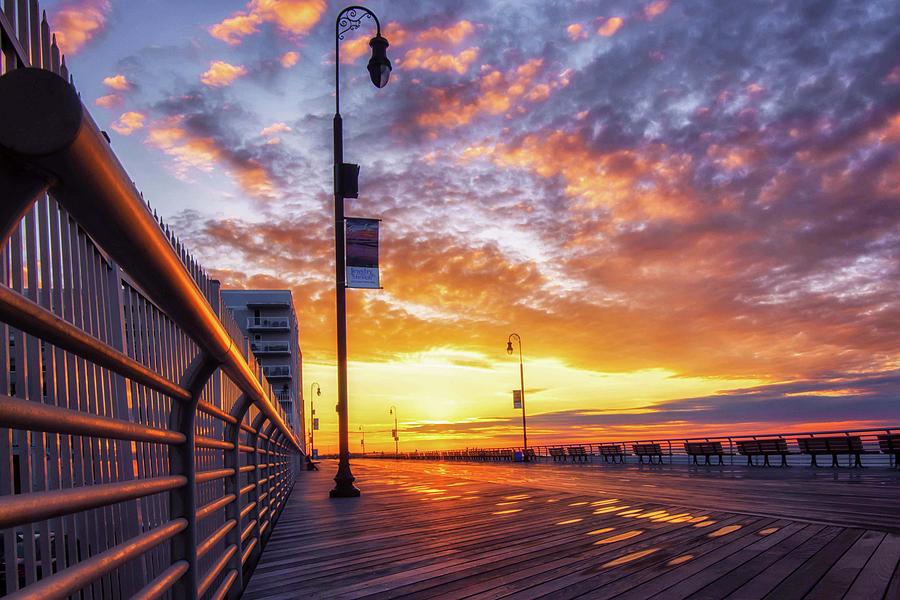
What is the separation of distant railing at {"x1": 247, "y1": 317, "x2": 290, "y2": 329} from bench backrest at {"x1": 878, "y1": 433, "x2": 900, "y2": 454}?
289 ft

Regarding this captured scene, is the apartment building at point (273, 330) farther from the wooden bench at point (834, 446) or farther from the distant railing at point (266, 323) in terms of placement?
the wooden bench at point (834, 446)

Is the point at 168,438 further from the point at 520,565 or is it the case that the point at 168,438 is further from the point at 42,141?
the point at 520,565

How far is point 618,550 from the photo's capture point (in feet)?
21.5

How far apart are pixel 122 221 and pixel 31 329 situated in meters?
0.26

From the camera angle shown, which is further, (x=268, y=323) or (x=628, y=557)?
(x=268, y=323)

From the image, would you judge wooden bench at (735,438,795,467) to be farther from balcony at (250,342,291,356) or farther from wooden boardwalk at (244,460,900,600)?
balcony at (250,342,291,356)

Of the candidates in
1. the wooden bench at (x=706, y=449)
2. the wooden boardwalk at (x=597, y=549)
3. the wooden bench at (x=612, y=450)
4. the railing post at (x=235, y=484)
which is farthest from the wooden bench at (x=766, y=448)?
the railing post at (x=235, y=484)

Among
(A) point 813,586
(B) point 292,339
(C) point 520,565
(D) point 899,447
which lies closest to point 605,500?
(C) point 520,565

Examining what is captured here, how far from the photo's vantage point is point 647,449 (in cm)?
3506

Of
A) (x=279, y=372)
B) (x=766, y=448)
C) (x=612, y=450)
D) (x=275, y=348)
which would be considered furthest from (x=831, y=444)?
(x=275, y=348)

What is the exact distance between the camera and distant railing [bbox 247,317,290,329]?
10012 centimetres

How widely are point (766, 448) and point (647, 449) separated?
994 centimetres

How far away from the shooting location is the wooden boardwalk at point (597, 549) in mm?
5055

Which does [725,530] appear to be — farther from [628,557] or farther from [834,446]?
[834,446]
